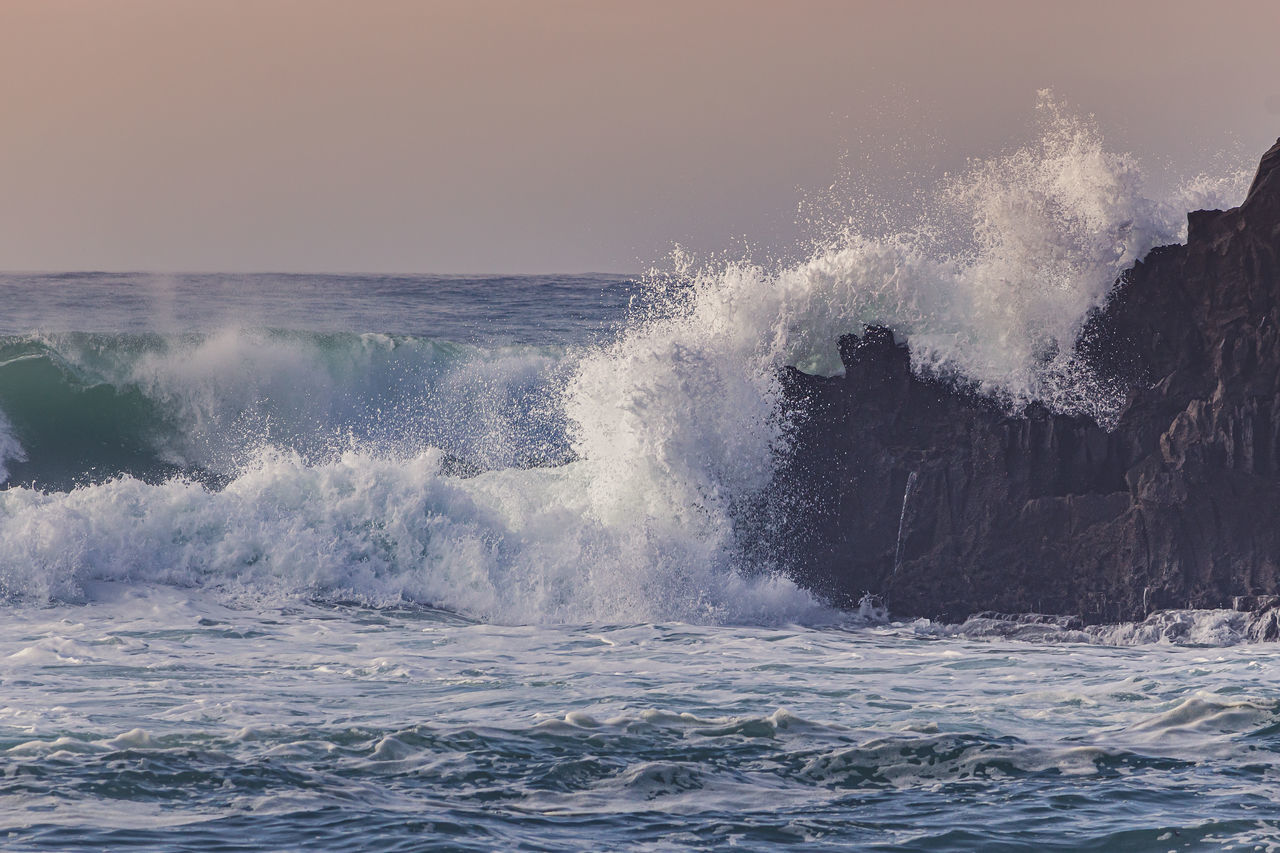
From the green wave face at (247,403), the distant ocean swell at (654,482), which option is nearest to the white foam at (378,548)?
the distant ocean swell at (654,482)

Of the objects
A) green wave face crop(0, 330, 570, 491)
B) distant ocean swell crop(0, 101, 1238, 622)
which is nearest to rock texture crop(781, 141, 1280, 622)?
distant ocean swell crop(0, 101, 1238, 622)

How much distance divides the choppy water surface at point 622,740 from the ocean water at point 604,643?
3 centimetres

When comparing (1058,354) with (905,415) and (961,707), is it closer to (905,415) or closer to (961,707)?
(905,415)

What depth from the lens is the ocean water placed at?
528 centimetres

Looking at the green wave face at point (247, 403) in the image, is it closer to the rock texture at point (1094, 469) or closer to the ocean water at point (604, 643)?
the ocean water at point (604, 643)

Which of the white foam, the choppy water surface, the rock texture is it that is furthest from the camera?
the white foam

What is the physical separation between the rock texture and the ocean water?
25 cm

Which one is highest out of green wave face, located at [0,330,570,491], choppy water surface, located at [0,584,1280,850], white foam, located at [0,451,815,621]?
green wave face, located at [0,330,570,491]

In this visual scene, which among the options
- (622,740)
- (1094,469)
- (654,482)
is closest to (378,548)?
(654,482)

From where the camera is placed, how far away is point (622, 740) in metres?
6.34

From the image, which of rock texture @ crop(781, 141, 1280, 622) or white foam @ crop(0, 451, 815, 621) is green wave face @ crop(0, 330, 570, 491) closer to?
white foam @ crop(0, 451, 815, 621)

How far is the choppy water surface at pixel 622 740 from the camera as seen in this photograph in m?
5.04

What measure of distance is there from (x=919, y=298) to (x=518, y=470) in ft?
16.2

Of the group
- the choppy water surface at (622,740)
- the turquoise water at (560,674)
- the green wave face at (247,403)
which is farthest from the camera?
the green wave face at (247,403)
